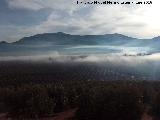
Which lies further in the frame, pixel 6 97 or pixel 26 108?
pixel 6 97

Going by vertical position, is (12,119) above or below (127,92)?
below

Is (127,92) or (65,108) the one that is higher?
→ (127,92)

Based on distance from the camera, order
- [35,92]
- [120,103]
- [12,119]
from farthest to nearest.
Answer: [35,92] < [12,119] < [120,103]

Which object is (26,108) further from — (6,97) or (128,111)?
(128,111)

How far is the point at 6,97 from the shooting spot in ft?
297

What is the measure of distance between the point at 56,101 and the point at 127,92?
95.7ft

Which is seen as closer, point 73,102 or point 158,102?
point 158,102

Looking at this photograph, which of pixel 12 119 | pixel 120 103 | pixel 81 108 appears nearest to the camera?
pixel 120 103

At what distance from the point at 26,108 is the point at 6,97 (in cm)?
1068

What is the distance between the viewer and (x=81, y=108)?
72.2 metres

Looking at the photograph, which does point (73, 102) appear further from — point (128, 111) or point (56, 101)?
point (128, 111)

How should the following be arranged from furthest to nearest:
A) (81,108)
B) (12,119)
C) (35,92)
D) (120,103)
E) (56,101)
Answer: (56,101)
(35,92)
(12,119)
(81,108)
(120,103)

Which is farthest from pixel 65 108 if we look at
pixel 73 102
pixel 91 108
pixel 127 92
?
pixel 127 92

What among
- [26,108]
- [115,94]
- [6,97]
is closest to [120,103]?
[115,94]
